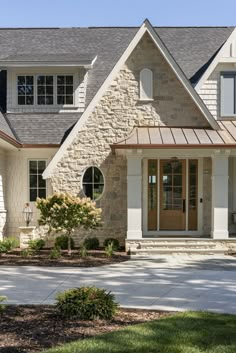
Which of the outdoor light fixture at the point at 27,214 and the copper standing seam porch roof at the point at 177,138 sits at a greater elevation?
the copper standing seam porch roof at the point at 177,138

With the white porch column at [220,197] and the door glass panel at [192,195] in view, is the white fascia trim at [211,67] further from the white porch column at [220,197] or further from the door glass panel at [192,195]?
the white porch column at [220,197]

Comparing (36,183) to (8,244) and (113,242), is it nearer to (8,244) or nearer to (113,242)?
(8,244)

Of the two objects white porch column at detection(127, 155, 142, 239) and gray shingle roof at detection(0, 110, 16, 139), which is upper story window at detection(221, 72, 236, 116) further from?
gray shingle roof at detection(0, 110, 16, 139)

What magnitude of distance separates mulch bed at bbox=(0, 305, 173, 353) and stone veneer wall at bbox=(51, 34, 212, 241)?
7.62 m

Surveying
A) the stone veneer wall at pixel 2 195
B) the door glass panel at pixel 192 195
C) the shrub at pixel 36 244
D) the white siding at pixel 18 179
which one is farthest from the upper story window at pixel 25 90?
the door glass panel at pixel 192 195

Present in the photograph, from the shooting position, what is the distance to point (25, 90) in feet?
54.5

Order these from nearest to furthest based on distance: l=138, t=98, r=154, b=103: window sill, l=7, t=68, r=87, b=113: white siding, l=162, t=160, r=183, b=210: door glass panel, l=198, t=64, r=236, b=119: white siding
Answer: l=138, t=98, r=154, b=103: window sill < l=162, t=160, r=183, b=210: door glass panel < l=198, t=64, r=236, b=119: white siding < l=7, t=68, r=87, b=113: white siding

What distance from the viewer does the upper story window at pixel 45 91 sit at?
16.6m

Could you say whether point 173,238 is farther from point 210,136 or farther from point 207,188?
point 210,136

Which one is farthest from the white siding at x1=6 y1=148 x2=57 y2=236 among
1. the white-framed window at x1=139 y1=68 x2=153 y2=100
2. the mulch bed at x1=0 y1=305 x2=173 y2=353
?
the mulch bed at x1=0 y1=305 x2=173 y2=353

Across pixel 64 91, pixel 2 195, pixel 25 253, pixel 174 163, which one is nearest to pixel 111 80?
pixel 64 91

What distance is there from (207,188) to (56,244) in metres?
5.21

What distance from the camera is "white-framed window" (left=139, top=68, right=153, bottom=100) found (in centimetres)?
1438

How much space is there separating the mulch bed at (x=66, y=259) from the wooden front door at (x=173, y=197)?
7.56ft
